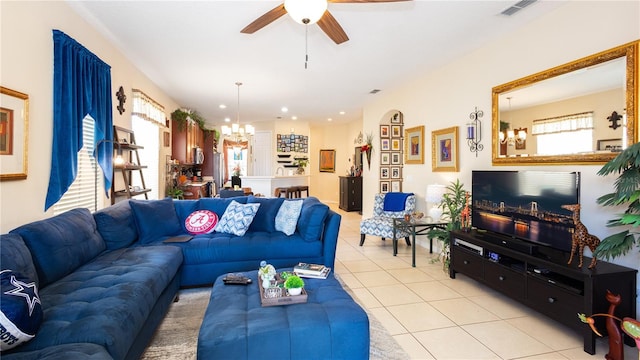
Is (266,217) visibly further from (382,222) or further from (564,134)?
(564,134)

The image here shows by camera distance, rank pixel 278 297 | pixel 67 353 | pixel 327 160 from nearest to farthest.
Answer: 1. pixel 67 353
2. pixel 278 297
3. pixel 327 160

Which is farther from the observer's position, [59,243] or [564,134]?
[564,134]

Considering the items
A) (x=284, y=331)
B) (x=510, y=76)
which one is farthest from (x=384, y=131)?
(x=284, y=331)

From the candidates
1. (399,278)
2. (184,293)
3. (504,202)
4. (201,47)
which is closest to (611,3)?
(504,202)

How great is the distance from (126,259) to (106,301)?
0.89 metres

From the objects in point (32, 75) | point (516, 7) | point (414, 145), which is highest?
point (516, 7)

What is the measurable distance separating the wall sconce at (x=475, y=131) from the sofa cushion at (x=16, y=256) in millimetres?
4428

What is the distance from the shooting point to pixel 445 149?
4.54 meters

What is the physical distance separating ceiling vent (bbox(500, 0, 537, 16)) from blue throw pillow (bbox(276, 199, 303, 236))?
292 cm

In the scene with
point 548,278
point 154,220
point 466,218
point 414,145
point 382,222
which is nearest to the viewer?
point 548,278

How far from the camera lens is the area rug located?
2117 mm

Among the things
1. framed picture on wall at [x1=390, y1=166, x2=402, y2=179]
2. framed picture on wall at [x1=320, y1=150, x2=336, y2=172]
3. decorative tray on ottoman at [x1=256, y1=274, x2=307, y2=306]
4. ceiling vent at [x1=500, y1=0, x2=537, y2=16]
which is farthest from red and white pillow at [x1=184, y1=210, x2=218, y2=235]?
framed picture on wall at [x1=320, y1=150, x2=336, y2=172]

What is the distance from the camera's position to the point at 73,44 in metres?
2.88

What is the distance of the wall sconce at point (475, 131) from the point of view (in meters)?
3.90
